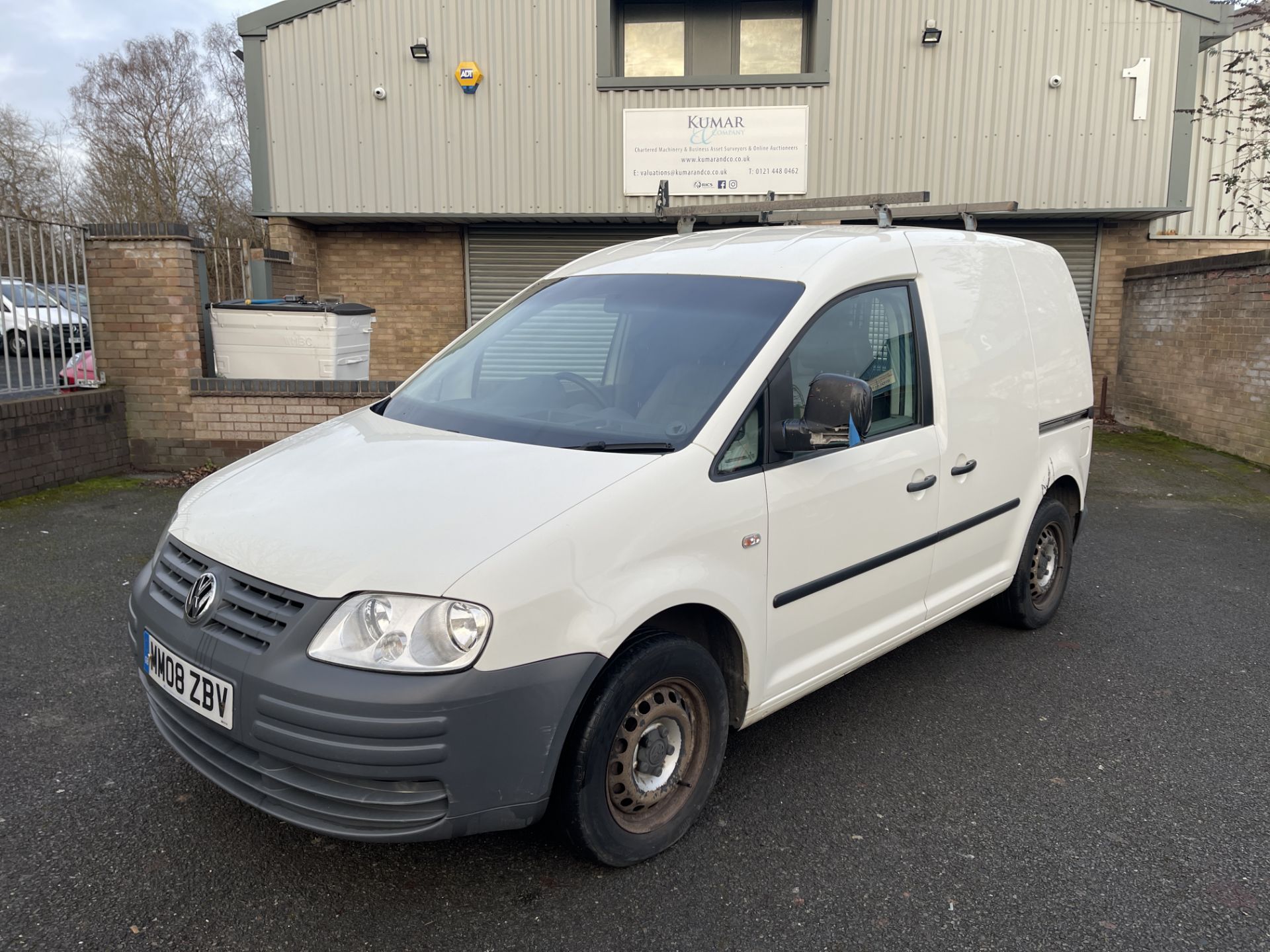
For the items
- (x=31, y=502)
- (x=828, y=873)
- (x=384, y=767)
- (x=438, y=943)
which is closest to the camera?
(x=384, y=767)

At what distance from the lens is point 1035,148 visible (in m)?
11.8

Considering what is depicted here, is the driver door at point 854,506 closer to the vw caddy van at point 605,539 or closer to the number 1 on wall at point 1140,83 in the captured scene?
the vw caddy van at point 605,539

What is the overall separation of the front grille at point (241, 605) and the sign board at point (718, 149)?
33.5ft

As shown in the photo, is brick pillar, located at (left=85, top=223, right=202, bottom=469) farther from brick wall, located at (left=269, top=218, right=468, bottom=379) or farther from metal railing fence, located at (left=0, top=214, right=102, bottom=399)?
brick wall, located at (left=269, top=218, right=468, bottom=379)

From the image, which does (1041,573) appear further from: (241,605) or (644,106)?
(644,106)

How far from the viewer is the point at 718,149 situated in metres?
12.0

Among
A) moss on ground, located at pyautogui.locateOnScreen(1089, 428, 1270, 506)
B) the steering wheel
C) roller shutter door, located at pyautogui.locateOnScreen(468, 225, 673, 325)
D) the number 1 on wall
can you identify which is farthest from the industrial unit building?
the steering wheel

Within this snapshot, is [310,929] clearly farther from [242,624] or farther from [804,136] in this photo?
[804,136]

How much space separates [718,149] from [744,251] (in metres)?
9.06

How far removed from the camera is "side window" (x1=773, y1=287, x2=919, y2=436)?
3.20 meters

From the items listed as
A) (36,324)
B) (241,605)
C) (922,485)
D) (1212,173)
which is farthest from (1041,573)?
(1212,173)

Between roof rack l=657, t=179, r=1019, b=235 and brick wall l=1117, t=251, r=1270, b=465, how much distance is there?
6660 millimetres

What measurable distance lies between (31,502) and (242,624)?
574cm

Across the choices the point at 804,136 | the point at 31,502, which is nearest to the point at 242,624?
the point at 31,502
